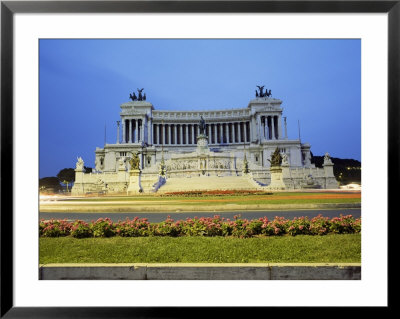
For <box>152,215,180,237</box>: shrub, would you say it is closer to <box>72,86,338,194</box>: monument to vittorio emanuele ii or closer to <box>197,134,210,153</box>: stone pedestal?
<box>72,86,338,194</box>: monument to vittorio emanuele ii

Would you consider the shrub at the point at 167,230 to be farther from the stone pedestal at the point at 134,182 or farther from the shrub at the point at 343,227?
the stone pedestal at the point at 134,182

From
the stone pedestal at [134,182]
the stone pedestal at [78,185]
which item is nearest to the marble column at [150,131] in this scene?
the stone pedestal at [78,185]

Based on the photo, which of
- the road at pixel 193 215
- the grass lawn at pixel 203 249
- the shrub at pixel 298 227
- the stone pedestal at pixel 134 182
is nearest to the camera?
the grass lawn at pixel 203 249

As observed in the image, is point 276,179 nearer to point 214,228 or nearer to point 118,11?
point 214,228

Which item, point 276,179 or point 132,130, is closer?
point 276,179

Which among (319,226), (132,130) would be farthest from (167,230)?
(132,130)

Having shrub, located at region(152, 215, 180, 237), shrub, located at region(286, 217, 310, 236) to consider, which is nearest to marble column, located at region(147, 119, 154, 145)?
shrub, located at region(152, 215, 180, 237)
